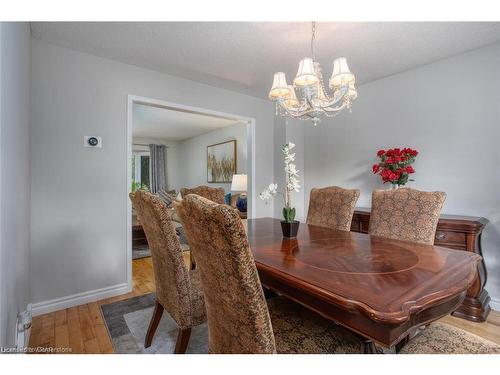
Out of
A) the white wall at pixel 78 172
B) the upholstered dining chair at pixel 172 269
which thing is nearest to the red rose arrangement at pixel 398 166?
the upholstered dining chair at pixel 172 269

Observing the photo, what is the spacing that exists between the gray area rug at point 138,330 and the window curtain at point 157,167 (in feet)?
18.2

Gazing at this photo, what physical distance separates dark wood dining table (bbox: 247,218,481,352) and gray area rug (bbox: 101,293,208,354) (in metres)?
0.88

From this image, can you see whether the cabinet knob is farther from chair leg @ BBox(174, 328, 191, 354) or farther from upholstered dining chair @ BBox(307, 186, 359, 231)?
chair leg @ BBox(174, 328, 191, 354)

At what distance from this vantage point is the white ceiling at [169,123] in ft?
15.4

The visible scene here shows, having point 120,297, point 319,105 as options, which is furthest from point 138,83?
point 120,297

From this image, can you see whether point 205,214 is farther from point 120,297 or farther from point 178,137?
point 178,137

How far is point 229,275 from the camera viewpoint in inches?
29.5

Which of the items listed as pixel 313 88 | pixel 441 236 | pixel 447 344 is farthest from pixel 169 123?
pixel 447 344

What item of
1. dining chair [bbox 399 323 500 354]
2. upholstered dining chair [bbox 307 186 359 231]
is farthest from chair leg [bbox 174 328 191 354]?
upholstered dining chair [bbox 307 186 359 231]

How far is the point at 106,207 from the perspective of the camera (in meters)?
2.44

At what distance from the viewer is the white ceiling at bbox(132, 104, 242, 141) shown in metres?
4.71

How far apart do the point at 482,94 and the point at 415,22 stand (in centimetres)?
100

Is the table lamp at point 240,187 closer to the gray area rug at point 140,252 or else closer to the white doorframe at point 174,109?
the white doorframe at point 174,109
